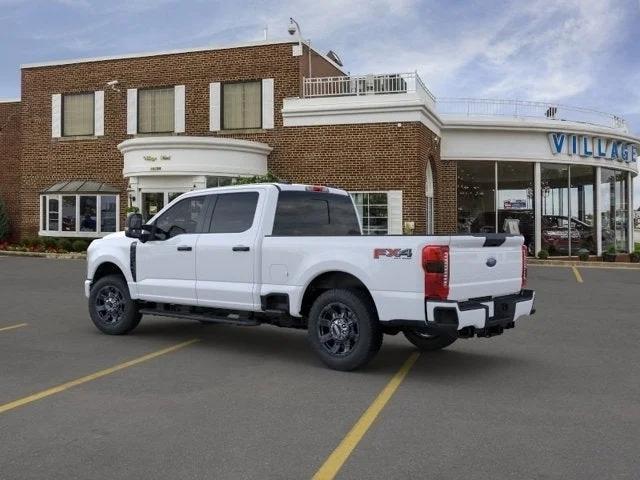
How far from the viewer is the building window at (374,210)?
2188cm

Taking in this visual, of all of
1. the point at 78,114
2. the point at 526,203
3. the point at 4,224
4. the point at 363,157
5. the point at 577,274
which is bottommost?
the point at 577,274

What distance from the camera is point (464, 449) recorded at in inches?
179

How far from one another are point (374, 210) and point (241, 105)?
6.40 meters

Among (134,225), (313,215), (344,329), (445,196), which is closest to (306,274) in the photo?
(344,329)

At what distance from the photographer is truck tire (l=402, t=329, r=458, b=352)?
786 centimetres

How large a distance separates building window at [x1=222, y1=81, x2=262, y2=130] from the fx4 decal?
17.8 meters

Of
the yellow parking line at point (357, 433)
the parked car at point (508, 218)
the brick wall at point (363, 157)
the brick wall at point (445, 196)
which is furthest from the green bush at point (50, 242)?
the yellow parking line at point (357, 433)

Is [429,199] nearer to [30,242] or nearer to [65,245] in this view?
[65,245]

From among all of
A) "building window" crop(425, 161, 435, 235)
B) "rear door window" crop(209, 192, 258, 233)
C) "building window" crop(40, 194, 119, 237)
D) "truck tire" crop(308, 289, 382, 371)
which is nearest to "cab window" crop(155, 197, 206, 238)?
"rear door window" crop(209, 192, 258, 233)

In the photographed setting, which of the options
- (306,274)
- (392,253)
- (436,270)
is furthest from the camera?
(306,274)

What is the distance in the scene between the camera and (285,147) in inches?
910

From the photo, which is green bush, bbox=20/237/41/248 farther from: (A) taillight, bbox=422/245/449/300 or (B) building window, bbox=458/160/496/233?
(A) taillight, bbox=422/245/449/300

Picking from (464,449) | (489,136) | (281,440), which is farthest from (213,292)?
(489,136)

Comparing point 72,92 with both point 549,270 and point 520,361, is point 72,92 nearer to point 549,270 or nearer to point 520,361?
point 549,270
